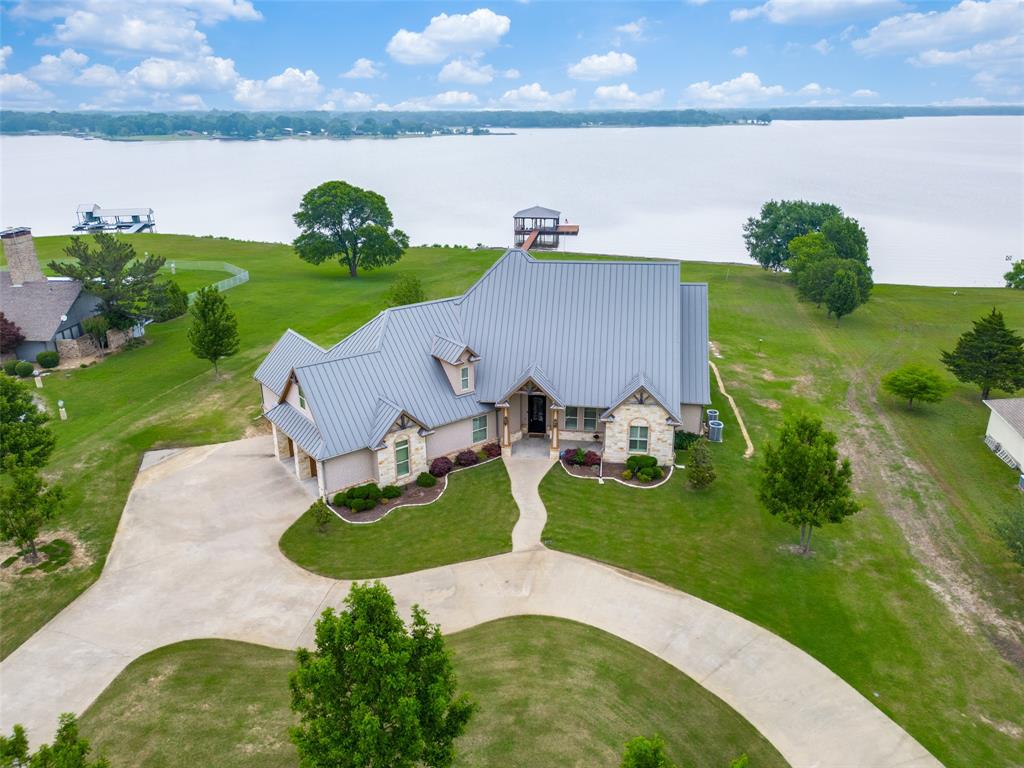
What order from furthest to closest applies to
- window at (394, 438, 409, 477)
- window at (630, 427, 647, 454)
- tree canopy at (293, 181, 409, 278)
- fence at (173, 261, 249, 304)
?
tree canopy at (293, 181, 409, 278) → fence at (173, 261, 249, 304) → window at (630, 427, 647, 454) → window at (394, 438, 409, 477)

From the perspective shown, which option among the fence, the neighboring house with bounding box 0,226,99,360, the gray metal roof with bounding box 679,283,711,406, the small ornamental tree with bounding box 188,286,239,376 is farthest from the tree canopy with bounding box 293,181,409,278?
the gray metal roof with bounding box 679,283,711,406

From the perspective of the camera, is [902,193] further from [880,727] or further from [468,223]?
[880,727]

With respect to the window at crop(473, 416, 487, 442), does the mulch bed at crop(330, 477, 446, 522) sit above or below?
below

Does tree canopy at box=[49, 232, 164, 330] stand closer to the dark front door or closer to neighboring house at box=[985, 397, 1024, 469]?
the dark front door

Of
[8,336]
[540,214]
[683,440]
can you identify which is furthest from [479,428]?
[540,214]

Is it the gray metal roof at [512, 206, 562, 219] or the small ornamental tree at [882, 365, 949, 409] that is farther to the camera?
the gray metal roof at [512, 206, 562, 219]

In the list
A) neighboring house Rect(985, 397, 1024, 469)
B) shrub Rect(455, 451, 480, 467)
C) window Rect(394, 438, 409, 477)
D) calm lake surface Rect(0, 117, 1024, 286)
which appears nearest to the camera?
window Rect(394, 438, 409, 477)

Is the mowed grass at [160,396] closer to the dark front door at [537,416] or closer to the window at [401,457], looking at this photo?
the window at [401,457]
